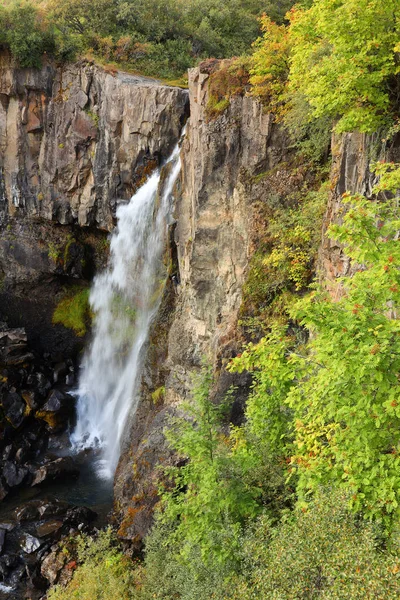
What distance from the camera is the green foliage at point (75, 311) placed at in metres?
27.8

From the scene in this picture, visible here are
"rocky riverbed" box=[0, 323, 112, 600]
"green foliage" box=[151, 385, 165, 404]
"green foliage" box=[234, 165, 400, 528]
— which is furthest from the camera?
"green foliage" box=[151, 385, 165, 404]

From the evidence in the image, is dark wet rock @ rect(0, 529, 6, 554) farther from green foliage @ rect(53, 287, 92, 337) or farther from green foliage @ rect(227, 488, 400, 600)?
green foliage @ rect(227, 488, 400, 600)

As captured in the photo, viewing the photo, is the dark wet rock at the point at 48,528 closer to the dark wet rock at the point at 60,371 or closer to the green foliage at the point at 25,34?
the dark wet rock at the point at 60,371

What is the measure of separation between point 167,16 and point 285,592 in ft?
107

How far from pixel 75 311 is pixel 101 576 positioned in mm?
17595

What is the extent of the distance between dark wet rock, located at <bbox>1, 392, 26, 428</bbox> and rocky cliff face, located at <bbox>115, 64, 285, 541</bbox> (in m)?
7.27

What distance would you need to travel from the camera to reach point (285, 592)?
5621 millimetres

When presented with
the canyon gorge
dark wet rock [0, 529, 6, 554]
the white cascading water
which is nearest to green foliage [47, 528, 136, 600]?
the canyon gorge

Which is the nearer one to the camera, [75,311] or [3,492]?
[3,492]

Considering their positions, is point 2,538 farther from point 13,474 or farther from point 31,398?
point 31,398

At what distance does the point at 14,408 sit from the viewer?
2339 centimetres

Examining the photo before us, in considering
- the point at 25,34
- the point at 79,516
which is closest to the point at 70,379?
the point at 79,516

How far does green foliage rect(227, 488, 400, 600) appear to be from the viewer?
492 centimetres

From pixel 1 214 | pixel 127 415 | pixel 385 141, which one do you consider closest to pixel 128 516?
pixel 127 415
